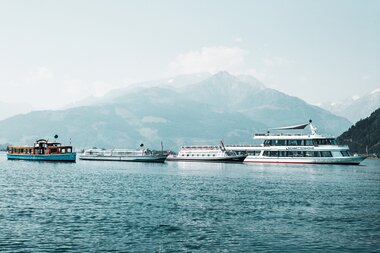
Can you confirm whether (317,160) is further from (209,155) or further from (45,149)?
(45,149)

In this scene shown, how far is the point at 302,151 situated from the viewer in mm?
132375

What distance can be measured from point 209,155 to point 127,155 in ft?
93.3

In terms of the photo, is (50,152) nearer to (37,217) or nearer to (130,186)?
(130,186)

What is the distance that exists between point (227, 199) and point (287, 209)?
849 centimetres

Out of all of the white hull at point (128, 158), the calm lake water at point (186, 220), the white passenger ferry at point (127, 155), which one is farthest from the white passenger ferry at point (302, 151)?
the calm lake water at point (186, 220)

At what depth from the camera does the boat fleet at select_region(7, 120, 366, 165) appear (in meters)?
129

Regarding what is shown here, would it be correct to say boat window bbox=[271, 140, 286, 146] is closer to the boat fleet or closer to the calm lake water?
the boat fleet

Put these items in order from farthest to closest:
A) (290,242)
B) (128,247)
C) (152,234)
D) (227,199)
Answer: (227,199) → (152,234) → (290,242) → (128,247)

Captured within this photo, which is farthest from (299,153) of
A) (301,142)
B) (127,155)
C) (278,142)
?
(127,155)

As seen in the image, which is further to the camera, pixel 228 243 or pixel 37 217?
pixel 37 217

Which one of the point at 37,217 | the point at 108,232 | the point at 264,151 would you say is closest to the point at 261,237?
the point at 108,232

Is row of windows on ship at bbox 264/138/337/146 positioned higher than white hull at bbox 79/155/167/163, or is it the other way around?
row of windows on ship at bbox 264/138/337/146

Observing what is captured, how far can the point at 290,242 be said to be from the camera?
92.1 feet

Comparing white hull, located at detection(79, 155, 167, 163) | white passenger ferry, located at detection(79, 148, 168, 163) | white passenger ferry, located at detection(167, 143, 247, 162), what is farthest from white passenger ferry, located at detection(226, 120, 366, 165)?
white passenger ferry, located at detection(79, 148, 168, 163)
